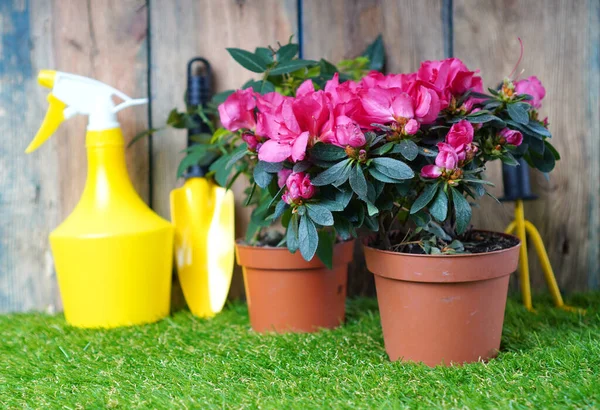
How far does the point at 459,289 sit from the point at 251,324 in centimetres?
45

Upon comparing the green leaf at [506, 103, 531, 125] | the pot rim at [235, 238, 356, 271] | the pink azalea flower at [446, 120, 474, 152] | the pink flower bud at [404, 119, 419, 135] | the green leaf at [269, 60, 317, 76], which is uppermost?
the green leaf at [269, 60, 317, 76]

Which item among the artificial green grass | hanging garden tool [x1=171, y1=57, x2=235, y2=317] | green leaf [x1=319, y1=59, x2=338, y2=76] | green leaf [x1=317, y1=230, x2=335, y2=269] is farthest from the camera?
hanging garden tool [x1=171, y1=57, x2=235, y2=317]

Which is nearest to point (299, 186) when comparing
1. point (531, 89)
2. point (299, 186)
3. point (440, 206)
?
point (299, 186)

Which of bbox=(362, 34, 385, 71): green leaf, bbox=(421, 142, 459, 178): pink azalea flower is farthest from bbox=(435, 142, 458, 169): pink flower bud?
bbox=(362, 34, 385, 71): green leaf

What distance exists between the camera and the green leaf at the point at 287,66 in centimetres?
104

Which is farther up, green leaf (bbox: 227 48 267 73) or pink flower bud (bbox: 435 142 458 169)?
green leaf (bbox: 227 48 267 73)

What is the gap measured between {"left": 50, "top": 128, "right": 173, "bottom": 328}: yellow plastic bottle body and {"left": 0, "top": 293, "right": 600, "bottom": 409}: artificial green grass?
0.05 meters

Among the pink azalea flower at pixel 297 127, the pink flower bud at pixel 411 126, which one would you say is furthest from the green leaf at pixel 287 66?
the pink flower bud at pixel 411 126

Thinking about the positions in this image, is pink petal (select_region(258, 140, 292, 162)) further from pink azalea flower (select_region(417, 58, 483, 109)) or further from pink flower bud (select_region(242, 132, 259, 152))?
pink azalea flower (select_region(417, 58, 483, 109))

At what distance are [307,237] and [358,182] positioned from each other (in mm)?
113

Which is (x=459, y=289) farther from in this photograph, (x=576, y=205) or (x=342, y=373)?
(x=576, y=205)

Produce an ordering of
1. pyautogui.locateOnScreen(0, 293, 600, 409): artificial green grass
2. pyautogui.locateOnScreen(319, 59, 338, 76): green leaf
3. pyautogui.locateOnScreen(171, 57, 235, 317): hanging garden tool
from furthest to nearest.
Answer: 1. pyautogui.locateOnScreen(171, 57, 235, 317): hanging garden tool
2. pyautogui.locateOnScreen(319, 59, 338, 76): green leaf
3. pyautogui.locateOnScreen(0, 293, 600, 409): artificial green grass

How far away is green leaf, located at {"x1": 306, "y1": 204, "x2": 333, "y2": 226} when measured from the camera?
31.7 inches

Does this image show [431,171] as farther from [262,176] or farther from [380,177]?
[262,176]
